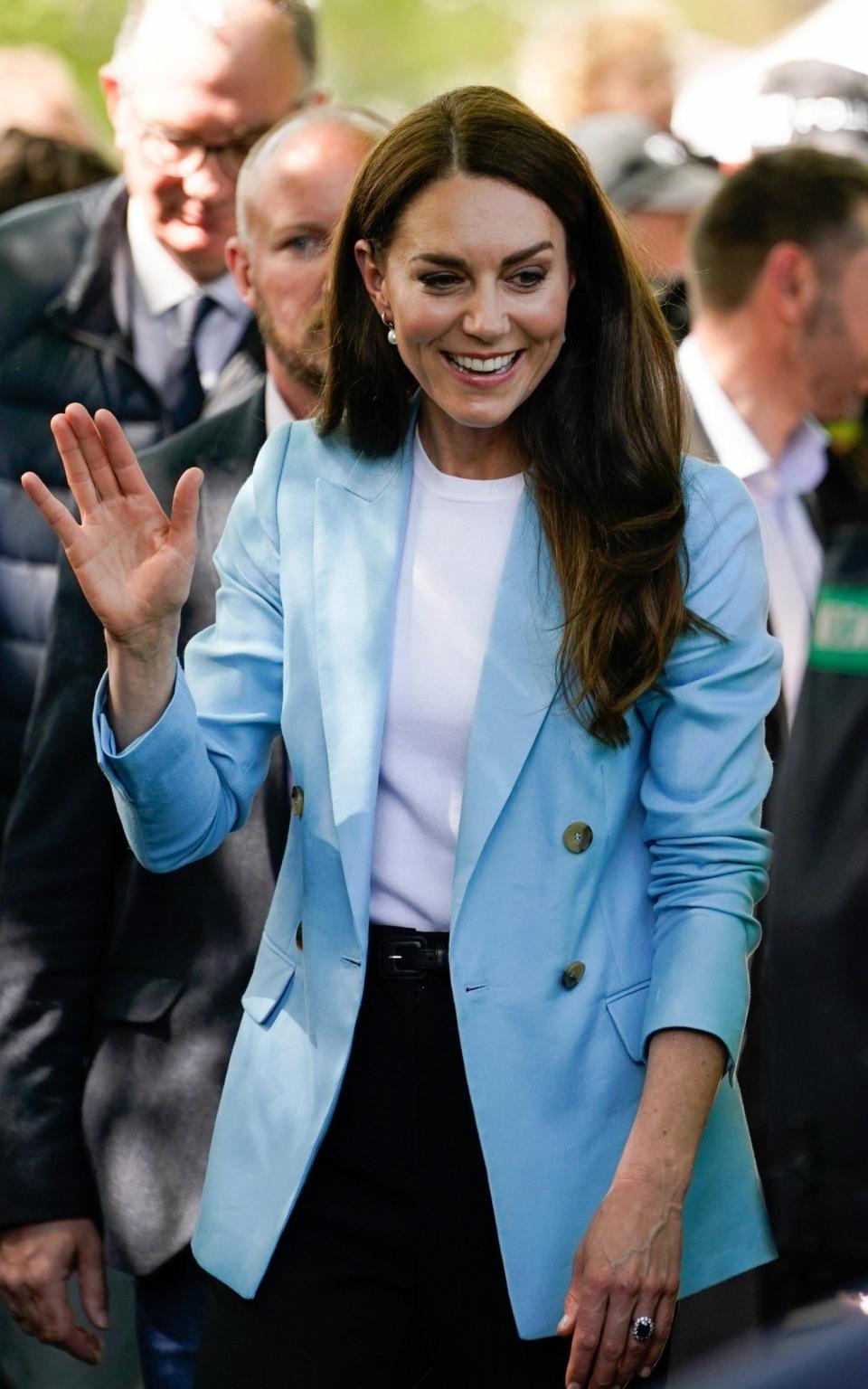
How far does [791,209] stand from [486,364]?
2440mm

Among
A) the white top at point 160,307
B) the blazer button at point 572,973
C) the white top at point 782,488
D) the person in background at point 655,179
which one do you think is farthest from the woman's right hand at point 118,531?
the person in background at point 655,179

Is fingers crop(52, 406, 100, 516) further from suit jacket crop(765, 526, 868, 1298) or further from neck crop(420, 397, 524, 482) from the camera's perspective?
suit jacket crop(765, 526, 868, 1298)

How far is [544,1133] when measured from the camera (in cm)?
229

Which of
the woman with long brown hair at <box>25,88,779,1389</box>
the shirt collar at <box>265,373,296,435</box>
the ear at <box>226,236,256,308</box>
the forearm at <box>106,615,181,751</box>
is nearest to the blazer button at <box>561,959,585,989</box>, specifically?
the woman with long brown hair at <box>25,88,779,1389</box>

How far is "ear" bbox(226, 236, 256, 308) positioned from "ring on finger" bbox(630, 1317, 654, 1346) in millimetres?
1745

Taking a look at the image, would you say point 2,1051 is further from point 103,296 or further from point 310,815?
point 103,296

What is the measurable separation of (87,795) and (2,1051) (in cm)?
39

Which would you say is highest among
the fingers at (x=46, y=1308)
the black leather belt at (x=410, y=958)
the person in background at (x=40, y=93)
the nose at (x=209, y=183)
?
the person in background at (x=40, y=93)

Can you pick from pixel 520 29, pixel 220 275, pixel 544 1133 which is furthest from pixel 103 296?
pixel 520 29

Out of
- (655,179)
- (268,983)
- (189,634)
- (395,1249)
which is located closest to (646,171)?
(655,179)

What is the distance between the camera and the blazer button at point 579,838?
2275 mm

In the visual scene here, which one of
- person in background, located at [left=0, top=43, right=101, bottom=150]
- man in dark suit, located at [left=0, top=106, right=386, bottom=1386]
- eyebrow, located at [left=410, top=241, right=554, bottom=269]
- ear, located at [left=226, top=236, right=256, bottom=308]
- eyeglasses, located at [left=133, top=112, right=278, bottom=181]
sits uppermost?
person in background, located at [left=0, top=43, right=101, bottom=150]

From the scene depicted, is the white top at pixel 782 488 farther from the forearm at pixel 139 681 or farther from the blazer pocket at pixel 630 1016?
the forearm at pixel 139 681

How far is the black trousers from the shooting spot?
2.31m
